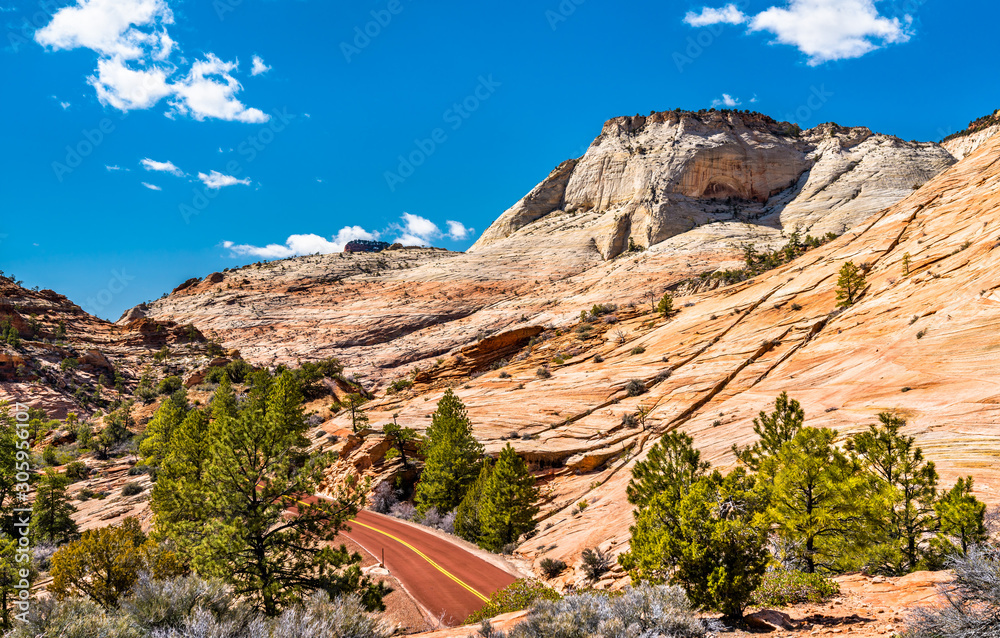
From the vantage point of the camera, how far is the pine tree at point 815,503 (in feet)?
36.2

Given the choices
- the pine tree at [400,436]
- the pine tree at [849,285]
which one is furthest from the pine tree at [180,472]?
the pine tree at [849,285]

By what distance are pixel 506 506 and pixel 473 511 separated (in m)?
2.93

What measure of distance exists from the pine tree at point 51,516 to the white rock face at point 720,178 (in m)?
62.2

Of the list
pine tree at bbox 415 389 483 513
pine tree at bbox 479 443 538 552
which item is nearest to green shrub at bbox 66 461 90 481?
pine tree at bbox 415 389 483 513

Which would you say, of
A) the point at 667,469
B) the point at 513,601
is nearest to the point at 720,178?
the point at 667,469

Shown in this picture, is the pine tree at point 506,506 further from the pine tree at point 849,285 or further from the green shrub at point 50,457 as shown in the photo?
the green shrub at point 50,457

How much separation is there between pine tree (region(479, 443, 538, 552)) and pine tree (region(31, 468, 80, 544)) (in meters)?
19.8

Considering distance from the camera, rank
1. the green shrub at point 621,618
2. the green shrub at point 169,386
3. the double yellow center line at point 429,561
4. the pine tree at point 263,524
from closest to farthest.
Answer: the green shrub at point 621,618, the pine tree at point 263,524, the double yellow center line at point 429,561, the green shrub at point 169,386

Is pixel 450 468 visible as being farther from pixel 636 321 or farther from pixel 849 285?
pixel 849 285

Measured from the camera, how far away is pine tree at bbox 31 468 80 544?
22373 mm

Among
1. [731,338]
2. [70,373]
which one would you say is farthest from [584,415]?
[70,373]

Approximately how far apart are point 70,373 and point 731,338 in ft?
210

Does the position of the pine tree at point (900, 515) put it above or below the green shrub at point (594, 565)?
above

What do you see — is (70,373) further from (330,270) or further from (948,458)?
(948,458)
